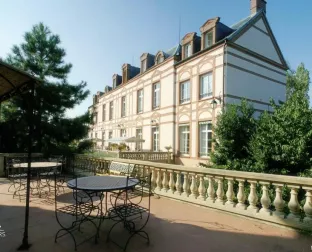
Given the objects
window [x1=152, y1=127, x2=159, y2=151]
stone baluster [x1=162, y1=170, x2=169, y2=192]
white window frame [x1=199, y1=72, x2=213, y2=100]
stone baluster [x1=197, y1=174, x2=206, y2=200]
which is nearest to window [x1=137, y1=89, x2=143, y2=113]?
window [x1=152, y1=127, x2=159, y2=151]

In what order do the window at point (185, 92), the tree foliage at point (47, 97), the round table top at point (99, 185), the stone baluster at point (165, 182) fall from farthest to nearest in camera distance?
the window at point (185, 92) → the tree foliage at point (47, 97) → the stone baluster at point (165, 182) → the round table top at point (99, 185)

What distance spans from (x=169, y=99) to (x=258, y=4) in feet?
29.2

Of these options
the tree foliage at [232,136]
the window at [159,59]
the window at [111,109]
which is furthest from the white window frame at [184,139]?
the window at [111,109]

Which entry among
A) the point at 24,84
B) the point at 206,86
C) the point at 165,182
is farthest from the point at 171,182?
the point at 206,86

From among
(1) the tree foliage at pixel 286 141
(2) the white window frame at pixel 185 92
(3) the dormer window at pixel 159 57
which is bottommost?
(1) the tree foliage at pixel 286 141

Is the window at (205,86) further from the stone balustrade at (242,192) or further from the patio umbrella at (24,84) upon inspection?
the patio umbrella at (24,84)

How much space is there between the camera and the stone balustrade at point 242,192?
3.41 meters

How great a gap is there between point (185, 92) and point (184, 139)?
3.19 metres

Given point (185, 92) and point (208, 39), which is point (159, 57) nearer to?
point (185, 92)

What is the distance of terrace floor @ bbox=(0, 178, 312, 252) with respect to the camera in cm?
279

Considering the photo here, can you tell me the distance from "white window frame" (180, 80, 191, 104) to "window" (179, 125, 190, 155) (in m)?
1.79

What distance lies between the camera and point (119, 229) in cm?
336

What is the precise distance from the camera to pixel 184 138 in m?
14.3

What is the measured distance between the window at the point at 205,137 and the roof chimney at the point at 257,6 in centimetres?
875
